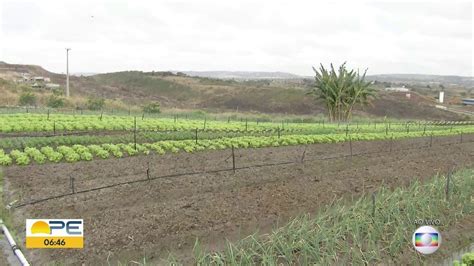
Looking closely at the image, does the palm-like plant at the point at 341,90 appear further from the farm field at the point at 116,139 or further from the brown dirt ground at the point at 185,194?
the brown dirt ground at the point at 185,194

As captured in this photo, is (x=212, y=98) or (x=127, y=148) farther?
(x=212, y=98)

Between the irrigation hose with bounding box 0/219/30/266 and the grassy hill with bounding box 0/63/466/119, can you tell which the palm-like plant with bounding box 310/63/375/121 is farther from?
the irrigation hose with bounding box 0/219/30/266

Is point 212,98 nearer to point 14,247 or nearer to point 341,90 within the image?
point 341,90

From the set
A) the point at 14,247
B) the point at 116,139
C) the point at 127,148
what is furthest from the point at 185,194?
the point at 116,139

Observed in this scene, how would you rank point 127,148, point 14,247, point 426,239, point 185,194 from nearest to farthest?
point 14,247 < point 426,239 < point 185,194 < point 127,148

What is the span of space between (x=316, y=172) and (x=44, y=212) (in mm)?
7148

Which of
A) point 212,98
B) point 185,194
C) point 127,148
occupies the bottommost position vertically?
point 212,98

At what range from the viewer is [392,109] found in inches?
2291

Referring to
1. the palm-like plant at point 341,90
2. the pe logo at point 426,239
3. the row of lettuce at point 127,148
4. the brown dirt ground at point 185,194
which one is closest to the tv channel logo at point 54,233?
the brown dirt ground at point 185,194

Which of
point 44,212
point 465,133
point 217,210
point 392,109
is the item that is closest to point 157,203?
point 217,210

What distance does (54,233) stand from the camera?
23.6ft

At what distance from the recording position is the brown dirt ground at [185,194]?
23.4 feet

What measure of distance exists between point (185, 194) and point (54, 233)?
3.05 metres

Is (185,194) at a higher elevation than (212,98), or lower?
higher
